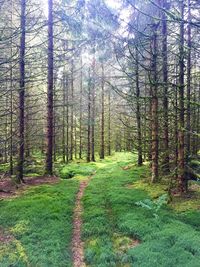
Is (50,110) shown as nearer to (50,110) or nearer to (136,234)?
(50,110)

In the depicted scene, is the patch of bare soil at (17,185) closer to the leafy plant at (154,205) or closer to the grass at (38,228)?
the grass at (38,228)

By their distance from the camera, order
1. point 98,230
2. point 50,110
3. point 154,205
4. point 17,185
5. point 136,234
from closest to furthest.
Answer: point 136,234 → point 98,230 → point 154,205 → point 17,185 → point 50,110

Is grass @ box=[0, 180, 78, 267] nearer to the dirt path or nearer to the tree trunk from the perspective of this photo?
the dirt path

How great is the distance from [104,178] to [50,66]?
8074 mm

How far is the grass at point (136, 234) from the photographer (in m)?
8.77

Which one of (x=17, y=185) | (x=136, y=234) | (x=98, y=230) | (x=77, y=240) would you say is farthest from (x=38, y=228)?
(x=17, y=185)

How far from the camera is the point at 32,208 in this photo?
12.7 m

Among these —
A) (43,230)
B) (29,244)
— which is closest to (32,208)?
(43,230)

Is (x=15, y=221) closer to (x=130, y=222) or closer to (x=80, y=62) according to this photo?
(x=130, y=222)

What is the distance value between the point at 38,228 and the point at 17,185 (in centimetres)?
661

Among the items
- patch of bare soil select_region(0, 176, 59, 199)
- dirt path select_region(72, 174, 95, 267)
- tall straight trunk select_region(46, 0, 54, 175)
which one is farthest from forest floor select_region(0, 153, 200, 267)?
tall straight trunk select_region(46, 0, 54, 175)

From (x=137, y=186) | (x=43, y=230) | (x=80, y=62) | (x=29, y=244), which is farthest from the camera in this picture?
(x=80, y=62)

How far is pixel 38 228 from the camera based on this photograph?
1086 cm

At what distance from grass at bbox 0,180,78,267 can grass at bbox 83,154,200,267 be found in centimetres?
75
